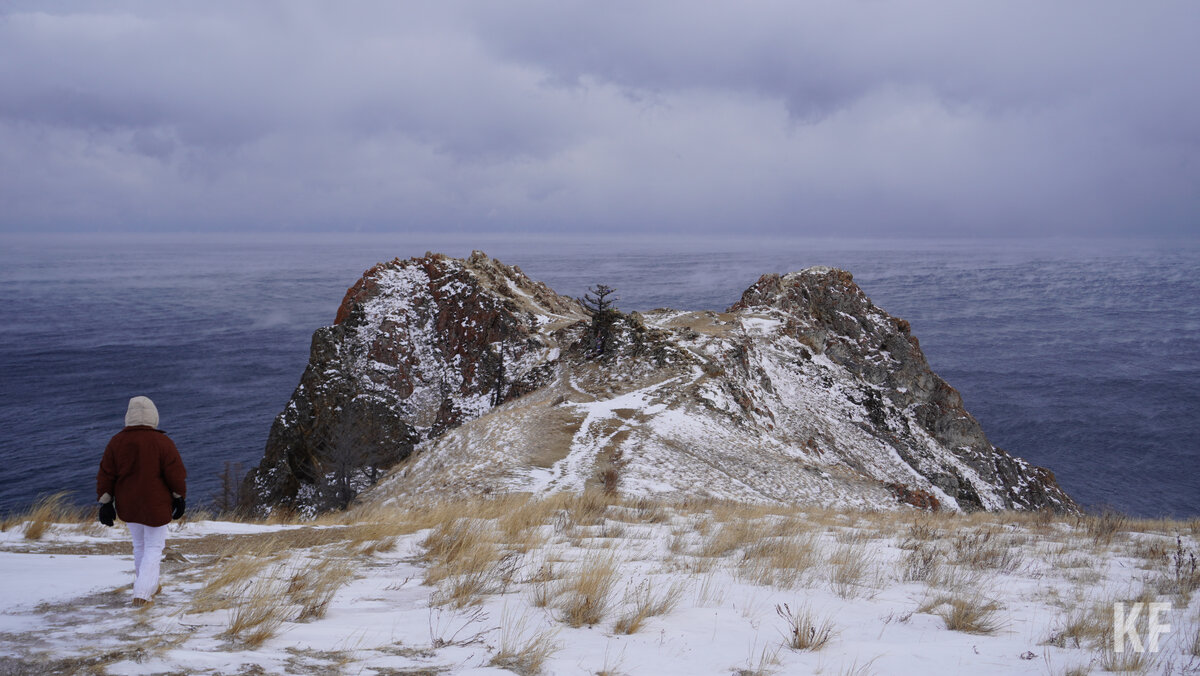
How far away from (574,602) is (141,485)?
4170 millimetres

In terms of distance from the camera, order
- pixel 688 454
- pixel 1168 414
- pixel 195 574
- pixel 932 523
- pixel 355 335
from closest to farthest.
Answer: pixel 195 574 → pixel 932 523 → pixel 688 454 → pixel 355 335 → pixel 1168 414

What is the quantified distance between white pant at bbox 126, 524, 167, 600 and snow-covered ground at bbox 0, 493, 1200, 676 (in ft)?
0.56

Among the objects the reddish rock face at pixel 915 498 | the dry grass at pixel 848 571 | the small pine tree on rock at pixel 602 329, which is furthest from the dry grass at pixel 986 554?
the small pine tree on rock at pixel 602 329

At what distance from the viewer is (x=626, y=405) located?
2567 centimetres

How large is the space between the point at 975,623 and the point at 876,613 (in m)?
0.79

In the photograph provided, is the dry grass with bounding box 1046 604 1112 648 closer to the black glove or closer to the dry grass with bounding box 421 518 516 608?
the dry grass with bounding box 421 518 516 608

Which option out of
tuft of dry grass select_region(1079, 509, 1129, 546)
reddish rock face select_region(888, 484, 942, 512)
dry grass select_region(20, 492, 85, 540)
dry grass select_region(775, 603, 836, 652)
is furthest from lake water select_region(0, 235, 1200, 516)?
dry grass select_region(775, 603, 836, 652)

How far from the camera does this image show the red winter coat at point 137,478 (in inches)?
226

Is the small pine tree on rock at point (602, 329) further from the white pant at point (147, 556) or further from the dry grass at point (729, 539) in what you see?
the white pant at point (147, 556)

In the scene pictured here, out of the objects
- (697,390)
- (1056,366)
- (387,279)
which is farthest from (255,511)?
(1056,366)

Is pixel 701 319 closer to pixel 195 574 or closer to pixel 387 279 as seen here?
pixel 387 279

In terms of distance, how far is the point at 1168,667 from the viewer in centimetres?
431

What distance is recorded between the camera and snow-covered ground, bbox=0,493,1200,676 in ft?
14.5

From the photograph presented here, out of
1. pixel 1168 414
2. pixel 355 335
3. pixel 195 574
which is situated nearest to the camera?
pixel 195 574
